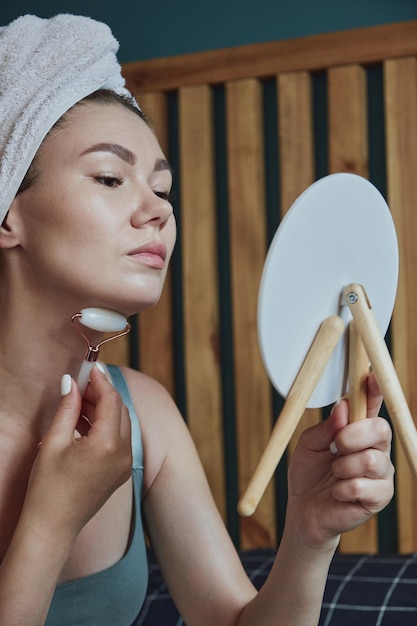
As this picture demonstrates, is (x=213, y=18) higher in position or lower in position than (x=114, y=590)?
higher

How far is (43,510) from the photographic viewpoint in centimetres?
90

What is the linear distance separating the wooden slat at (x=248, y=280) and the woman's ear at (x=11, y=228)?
1135mm

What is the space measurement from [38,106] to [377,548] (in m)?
1.46

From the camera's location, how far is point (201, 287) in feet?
7.13

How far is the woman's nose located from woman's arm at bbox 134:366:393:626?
0.30 meters

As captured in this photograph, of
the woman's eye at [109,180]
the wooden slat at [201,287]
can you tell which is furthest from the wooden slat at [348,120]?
the woman's eye at [109,180]

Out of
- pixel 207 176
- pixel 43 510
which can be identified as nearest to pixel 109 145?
pixel 43 510

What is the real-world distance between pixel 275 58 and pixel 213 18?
277 mm

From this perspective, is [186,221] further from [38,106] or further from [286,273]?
[286,273]

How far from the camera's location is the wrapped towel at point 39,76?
982mm

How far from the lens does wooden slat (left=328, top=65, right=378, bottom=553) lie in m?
1.99

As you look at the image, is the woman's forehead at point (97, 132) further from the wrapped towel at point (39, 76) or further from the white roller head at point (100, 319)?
the white roller head at point (100, 319)

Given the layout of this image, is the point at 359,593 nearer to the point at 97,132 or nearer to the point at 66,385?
the point at 66,385

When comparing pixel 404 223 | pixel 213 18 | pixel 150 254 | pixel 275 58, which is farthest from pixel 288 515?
pixel 213 18
